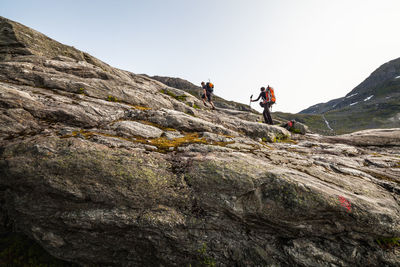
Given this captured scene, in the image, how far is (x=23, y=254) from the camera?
8.00 meters

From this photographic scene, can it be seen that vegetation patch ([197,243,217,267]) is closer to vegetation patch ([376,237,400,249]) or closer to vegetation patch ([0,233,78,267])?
vegetation patch ([0,233,78,267])

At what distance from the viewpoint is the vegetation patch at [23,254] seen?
25.3ft

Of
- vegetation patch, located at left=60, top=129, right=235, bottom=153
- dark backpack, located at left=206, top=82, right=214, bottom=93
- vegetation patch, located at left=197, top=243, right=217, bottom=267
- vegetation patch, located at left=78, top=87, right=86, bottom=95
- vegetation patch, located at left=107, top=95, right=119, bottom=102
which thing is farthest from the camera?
dark backpack, located at left=206, top=82, right=214, bottom=93

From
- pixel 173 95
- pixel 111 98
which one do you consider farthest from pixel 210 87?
pixel 111 98

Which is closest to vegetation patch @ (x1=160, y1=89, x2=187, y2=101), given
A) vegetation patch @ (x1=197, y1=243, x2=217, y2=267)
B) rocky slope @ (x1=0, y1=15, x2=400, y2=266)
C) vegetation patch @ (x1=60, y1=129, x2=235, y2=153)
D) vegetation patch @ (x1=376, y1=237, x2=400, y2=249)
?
vegetation patch @ (x1=60, y1=129, x2=235, y2=153)

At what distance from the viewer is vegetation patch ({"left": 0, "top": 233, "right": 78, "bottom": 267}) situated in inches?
304

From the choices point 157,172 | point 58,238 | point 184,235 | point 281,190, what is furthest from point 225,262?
point 58,238

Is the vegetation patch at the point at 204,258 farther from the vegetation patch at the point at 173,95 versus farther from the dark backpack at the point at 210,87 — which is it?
the dark backpack at the point at 210,87

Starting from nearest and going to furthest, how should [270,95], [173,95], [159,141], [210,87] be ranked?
[159,141]
[270,95]
[173,95]
[210,87]

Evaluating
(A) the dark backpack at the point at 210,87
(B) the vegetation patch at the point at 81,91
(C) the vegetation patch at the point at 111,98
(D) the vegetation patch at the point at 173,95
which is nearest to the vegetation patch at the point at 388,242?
(C) the vegetation patch at the point at 111,98

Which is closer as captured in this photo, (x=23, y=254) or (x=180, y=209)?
(x=180, y=209)

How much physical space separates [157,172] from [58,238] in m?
5.11

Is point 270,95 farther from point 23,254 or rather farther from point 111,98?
point 23,254

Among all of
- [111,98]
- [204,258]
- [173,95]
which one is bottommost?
[204,258]
